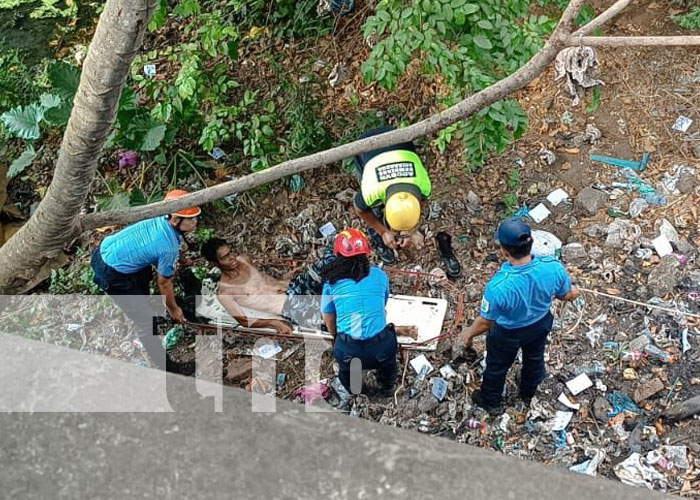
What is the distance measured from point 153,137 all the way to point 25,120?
3.67 feet

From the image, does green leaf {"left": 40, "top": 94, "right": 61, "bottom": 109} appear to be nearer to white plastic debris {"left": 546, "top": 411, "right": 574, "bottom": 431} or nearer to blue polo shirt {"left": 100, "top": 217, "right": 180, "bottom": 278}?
blue polo shirt {"left": 100, "top": 217, "right": 180, "bottom": 278}

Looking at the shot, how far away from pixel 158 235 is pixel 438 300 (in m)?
1.96

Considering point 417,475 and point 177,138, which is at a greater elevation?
point 417,475

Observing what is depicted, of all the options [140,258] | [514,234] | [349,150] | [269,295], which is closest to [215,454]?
[349,150]

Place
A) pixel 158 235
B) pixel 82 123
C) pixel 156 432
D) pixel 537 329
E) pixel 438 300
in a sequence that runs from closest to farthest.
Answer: pixel 156 432 → pixel 82 123 → pixel 537 329 → pixel 158 235 → pixel 438 300

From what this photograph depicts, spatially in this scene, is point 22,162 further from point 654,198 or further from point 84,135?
point 654,198

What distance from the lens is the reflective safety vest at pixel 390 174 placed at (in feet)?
14.1

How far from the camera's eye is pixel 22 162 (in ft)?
18.0

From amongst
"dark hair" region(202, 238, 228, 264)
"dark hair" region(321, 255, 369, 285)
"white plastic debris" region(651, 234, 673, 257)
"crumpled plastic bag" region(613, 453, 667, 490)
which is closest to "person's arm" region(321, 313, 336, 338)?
"dark hair" region(321, 255, 369, 285)

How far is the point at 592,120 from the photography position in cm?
531

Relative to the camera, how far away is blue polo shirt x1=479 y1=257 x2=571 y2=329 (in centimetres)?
335

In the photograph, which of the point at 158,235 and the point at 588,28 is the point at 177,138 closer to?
the point at 158,235

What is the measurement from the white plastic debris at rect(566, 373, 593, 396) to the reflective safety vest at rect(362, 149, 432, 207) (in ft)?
4.97

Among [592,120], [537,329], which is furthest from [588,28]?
[592,120]
